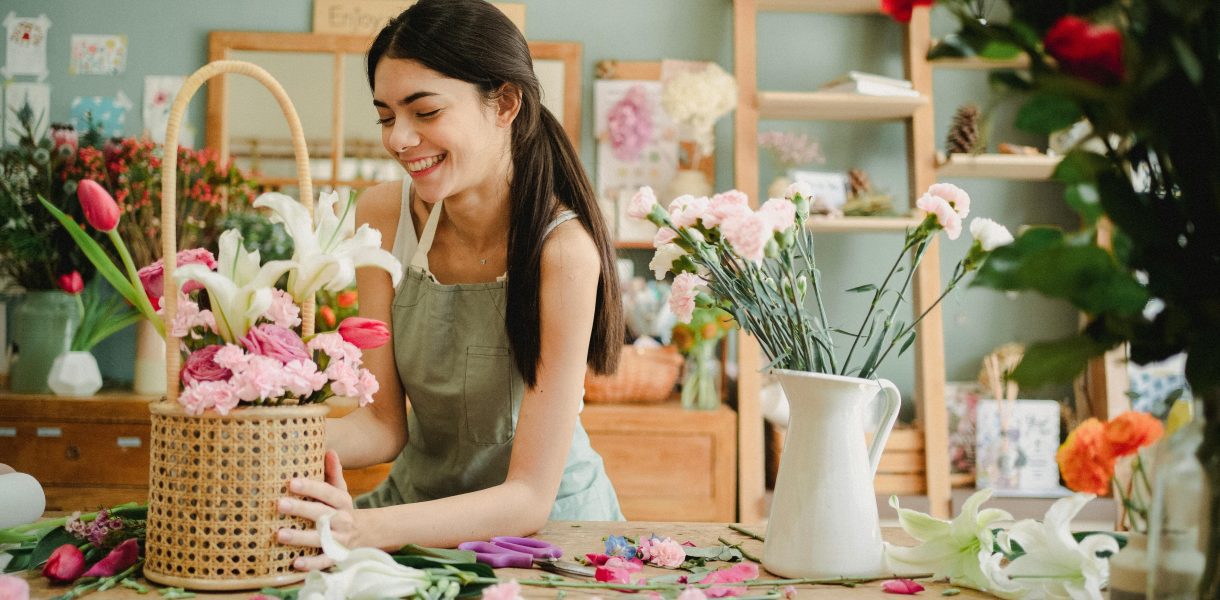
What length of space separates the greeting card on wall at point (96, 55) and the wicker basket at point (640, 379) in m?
2.06

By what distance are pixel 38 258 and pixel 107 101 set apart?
A: 0.75 m

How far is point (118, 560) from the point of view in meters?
0.96

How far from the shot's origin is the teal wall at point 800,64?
10.7 feet

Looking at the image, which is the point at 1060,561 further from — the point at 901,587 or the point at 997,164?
the point at 997,164

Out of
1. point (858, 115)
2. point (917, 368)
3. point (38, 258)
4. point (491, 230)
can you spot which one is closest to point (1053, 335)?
point (917, 368)

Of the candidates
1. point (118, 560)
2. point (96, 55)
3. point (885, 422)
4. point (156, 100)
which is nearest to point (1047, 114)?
point (885, 422)

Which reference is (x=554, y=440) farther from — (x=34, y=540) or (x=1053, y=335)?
(x=1053, y=335)

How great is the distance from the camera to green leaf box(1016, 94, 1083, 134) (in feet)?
2.13

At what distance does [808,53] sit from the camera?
3309mm

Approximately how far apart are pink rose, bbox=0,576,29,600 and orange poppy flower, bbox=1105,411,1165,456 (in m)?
0.97

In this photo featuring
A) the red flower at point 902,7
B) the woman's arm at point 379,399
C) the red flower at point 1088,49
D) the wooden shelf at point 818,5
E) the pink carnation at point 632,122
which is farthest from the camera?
the pink carnation at point 632,122

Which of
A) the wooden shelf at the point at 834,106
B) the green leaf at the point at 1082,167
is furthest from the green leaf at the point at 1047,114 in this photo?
the wooden shelf at the point at 834,106

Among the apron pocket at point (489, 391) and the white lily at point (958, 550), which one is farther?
the apron pocket at point (489, 391)

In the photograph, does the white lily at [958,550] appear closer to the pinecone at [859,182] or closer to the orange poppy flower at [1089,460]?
the orange poppy flower at [1089,460]
